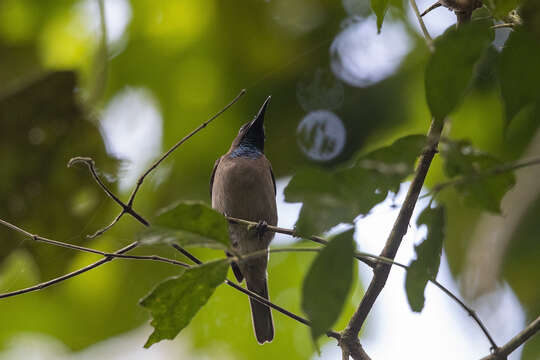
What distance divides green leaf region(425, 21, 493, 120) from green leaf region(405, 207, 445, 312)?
233mm

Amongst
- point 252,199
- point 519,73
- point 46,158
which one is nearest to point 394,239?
point 519,73

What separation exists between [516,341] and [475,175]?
492 mm

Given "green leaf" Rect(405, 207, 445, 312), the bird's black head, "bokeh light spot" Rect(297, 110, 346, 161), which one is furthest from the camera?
the bird's black head

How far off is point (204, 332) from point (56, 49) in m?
2.76

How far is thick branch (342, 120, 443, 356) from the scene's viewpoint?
1521mm

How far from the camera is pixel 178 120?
4375 mm

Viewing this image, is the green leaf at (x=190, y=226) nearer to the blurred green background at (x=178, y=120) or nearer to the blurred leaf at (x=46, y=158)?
the blurred green background at (x=178, y=120)

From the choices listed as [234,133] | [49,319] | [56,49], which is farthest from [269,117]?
[49,319]

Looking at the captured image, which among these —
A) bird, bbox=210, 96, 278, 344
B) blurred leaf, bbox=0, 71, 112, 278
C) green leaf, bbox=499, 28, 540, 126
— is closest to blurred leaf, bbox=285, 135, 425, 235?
green leaf, bbox=499, 28, 540, 126

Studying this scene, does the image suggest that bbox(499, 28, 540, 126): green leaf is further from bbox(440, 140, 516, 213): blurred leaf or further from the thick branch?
the thick branch

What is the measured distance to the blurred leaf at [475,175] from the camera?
1.12 meters

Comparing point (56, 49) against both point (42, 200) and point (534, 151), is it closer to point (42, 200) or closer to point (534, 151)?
point (42, 200)

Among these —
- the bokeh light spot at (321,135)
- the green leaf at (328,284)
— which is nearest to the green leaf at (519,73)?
the green leaf at (328,284)

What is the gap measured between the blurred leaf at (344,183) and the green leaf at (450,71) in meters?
0.08
